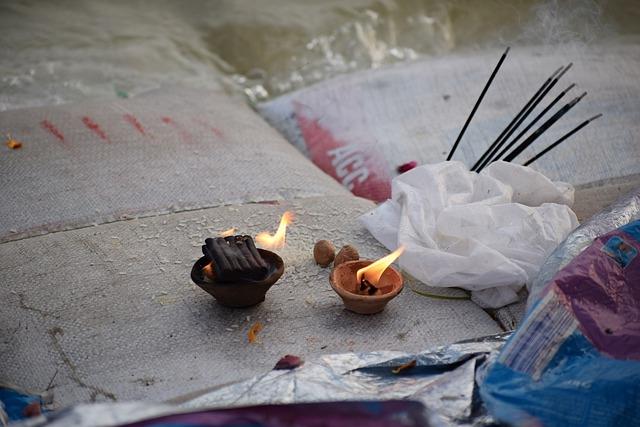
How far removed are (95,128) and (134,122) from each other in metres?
0.14

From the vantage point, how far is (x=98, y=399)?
142 cm

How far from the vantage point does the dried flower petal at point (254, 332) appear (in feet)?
5.23

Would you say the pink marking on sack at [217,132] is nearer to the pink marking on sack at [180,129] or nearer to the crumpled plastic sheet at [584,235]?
the pink marking on sack at [180,129]

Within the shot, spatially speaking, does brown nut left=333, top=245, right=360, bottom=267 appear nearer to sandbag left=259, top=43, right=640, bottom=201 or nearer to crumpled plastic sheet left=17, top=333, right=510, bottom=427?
crumpled plastic sheet left=17, top=333, right=510, bottom=427

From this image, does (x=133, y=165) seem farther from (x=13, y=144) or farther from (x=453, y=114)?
(x=453, y=114)

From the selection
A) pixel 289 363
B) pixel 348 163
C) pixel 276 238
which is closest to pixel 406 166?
pixel 348 163

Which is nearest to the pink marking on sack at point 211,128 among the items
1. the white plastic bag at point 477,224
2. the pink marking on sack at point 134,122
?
the pink marking on sack at point 134,122

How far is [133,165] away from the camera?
2326 mm

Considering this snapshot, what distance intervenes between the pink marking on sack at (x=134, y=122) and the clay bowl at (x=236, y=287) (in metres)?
0.97

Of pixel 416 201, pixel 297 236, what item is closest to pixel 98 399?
pixel 297 236

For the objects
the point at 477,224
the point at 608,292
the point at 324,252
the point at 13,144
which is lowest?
the point at 13,144

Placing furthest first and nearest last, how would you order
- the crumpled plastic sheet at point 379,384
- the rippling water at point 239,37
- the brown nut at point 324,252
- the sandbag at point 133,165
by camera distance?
the rippling water at point 239,37 < the sandbag at point 133,165 < the brown nut at point 324,252 < the crumpled plastic sheet at point 379,384

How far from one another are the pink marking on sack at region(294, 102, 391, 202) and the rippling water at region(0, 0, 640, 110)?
2.69ft

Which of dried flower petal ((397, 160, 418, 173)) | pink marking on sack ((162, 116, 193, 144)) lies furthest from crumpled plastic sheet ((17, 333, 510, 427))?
pink marking on sack ((162, 116, 193, 144))
